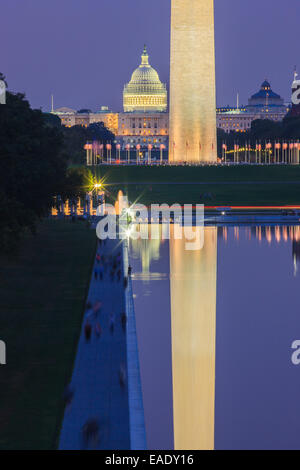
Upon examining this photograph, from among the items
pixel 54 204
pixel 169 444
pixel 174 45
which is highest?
pixel 174 45

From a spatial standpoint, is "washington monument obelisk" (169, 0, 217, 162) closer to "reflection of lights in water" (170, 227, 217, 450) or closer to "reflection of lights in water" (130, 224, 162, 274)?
"reflection of lights in water" (130, 224, 162, 274)

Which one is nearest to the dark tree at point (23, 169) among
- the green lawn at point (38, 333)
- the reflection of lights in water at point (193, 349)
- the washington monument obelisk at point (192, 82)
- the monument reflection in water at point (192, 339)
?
the green lawn at point (38, 333)

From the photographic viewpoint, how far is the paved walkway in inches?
516

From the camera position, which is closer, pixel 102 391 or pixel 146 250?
pixel 102 391

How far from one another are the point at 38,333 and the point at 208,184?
177 ft

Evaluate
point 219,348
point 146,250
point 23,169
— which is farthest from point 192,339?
point 146,250

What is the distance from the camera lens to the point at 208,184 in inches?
2894

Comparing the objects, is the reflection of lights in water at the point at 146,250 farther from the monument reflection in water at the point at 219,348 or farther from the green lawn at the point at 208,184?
the green lawn at the point at 208,184

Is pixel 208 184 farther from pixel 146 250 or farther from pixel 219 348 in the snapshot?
pixel 219 348

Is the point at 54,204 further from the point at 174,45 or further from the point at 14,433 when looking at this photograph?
the point at 174,45

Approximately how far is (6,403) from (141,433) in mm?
2648

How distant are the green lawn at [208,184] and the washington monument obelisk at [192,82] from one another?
21.8 ft
